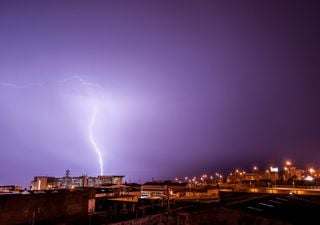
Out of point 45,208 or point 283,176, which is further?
point 283,176

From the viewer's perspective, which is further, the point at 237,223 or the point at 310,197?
the point at 310,197

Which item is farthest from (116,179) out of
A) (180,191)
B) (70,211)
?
(70,211)

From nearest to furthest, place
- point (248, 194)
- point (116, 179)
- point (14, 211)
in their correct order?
point (14, 211), point (248, 194), point (116, 179)

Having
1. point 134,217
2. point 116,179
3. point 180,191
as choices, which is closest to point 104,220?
point 134,217

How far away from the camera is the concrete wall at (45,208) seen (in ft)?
45.0

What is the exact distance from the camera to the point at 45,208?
50.8 feet

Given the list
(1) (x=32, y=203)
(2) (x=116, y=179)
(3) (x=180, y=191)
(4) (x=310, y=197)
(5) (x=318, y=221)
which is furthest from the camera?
(2) (x=116, y=179)

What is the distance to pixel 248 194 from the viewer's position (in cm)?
3231

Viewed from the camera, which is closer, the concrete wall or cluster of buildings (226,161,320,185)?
the concrete wall

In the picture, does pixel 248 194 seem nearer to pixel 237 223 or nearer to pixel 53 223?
pixel 237 223

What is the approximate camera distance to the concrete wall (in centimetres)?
1373

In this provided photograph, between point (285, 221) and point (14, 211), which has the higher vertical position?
point (14, 211)

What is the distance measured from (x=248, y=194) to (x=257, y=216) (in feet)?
54.3

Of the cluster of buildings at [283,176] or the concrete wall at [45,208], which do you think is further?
the cluster of buildings at [283,176]
